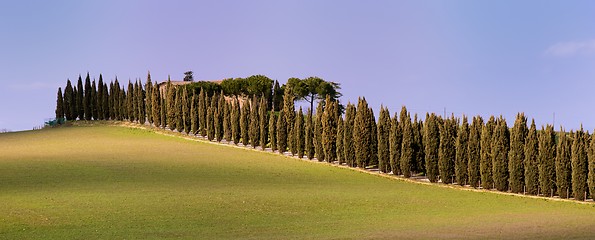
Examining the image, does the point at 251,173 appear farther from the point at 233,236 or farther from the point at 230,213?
the point at 233,236

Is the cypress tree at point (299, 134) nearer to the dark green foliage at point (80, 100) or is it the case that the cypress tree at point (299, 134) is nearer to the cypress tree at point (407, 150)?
the cypress tree at point (407, 150)

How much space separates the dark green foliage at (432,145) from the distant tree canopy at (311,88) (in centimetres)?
6232

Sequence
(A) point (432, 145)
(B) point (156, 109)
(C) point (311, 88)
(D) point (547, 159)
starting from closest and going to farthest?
(D) point (547, 159)
(A) point (432, 145)
(B) point (156, 109)
(C) point (311, 88)

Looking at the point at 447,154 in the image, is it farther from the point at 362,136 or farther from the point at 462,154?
the point at 362,136

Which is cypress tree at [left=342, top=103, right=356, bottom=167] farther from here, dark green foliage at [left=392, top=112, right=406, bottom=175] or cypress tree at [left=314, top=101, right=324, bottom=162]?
dark green foliage at [left=392, top=112, right=406, bottom=175]

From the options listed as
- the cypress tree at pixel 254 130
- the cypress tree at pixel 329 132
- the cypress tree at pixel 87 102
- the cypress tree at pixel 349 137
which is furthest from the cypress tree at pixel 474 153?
the cypress tree at pixel 87 102

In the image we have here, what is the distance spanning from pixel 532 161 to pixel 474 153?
425 centimetres

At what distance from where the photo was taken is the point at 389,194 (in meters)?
45.5

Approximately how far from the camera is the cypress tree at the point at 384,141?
185 ft

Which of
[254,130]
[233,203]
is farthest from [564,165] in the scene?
[254,130]

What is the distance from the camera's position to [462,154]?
5175 cm

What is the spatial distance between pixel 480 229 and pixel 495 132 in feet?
62.5

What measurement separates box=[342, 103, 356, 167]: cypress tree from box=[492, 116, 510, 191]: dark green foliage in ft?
40.6

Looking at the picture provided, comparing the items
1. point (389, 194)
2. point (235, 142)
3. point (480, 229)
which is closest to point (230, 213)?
point (480, 229)
